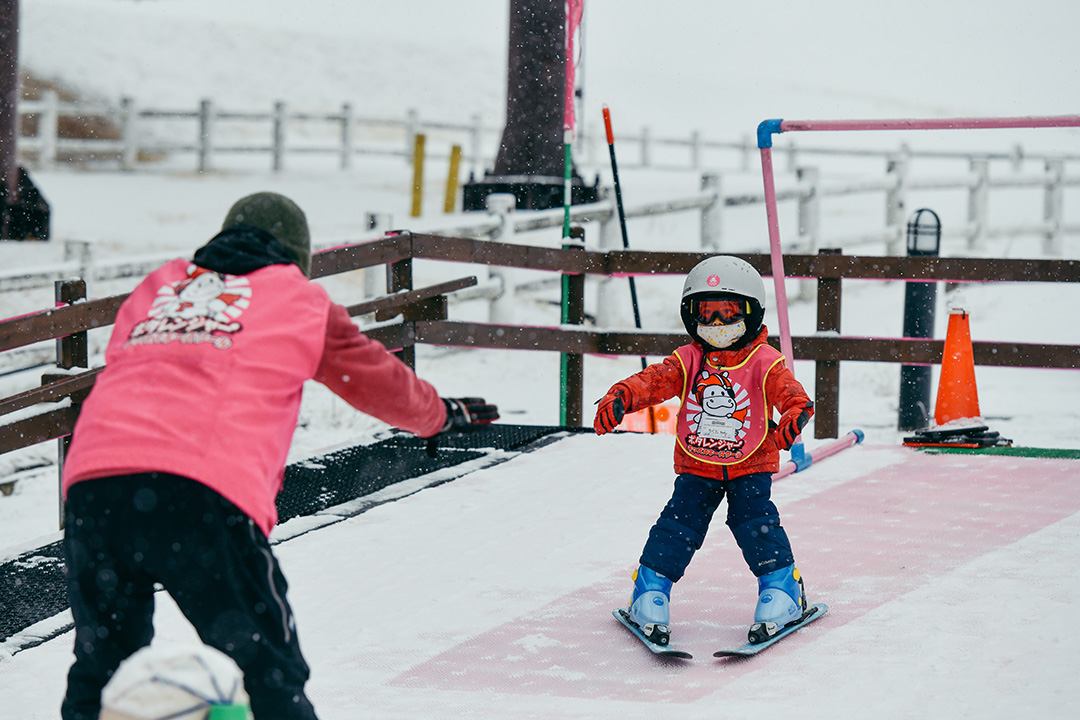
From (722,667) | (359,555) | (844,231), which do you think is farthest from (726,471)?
(844,231)

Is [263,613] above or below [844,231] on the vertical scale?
below

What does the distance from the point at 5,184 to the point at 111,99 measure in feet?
73.6

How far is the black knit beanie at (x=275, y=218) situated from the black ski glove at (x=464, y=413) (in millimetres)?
481

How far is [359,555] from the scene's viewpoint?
520cm

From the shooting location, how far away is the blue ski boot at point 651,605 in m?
4.17

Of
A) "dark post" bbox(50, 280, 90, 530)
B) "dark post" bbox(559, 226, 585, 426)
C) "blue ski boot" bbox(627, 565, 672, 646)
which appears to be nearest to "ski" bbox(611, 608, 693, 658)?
"blue ski boot" bbox(627, 565, 672, 646)

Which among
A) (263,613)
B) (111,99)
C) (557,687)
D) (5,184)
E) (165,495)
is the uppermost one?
(111,99)

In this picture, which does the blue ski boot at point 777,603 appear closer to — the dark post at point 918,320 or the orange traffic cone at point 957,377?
the orange traffic cone at point 957,377

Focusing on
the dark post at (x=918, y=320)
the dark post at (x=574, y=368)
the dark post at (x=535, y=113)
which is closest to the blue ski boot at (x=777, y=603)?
the dark post at (x=574, y=368)

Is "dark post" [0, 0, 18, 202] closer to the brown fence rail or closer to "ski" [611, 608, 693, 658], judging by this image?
the brown fence rail

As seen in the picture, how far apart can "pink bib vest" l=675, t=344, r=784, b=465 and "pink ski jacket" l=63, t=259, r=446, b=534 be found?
1562 millimetres

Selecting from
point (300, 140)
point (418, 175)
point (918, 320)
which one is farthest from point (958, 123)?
point (300, 140)

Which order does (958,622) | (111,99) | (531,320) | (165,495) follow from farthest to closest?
(111,99), (531,320), (958,622), (165,495)

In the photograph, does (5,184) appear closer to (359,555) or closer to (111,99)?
(359,555)
